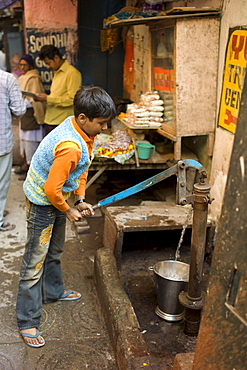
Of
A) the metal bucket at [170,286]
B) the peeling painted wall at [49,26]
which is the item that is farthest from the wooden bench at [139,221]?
the peeling painted wall at [49,26]

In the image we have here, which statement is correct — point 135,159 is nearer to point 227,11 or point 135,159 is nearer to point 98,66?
point 227,11

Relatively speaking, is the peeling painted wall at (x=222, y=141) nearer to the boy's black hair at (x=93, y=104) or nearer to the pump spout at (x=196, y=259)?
the pump spout at (x=196, y=259)

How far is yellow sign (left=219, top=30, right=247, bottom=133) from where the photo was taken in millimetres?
3971

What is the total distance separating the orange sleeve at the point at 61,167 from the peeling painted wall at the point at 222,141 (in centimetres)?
212

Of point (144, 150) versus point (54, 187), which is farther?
point (144, 150)

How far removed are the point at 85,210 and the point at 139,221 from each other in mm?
1103

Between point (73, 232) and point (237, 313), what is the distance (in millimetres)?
4175

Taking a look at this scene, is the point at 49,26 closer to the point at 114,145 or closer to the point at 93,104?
the point at 114,145

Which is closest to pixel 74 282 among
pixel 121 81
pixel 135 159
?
pixel 135 159

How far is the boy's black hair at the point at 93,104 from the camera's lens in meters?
2.92

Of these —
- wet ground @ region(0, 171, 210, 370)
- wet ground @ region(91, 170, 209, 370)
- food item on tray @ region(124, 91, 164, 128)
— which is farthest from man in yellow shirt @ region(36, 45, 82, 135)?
wet ground @ region(91, 170, 209, 370)

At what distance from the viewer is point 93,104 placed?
2.91 metres

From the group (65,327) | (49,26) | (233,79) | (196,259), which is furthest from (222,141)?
(49,26)

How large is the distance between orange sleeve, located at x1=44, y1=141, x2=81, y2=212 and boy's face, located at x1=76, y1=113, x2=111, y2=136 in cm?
22
